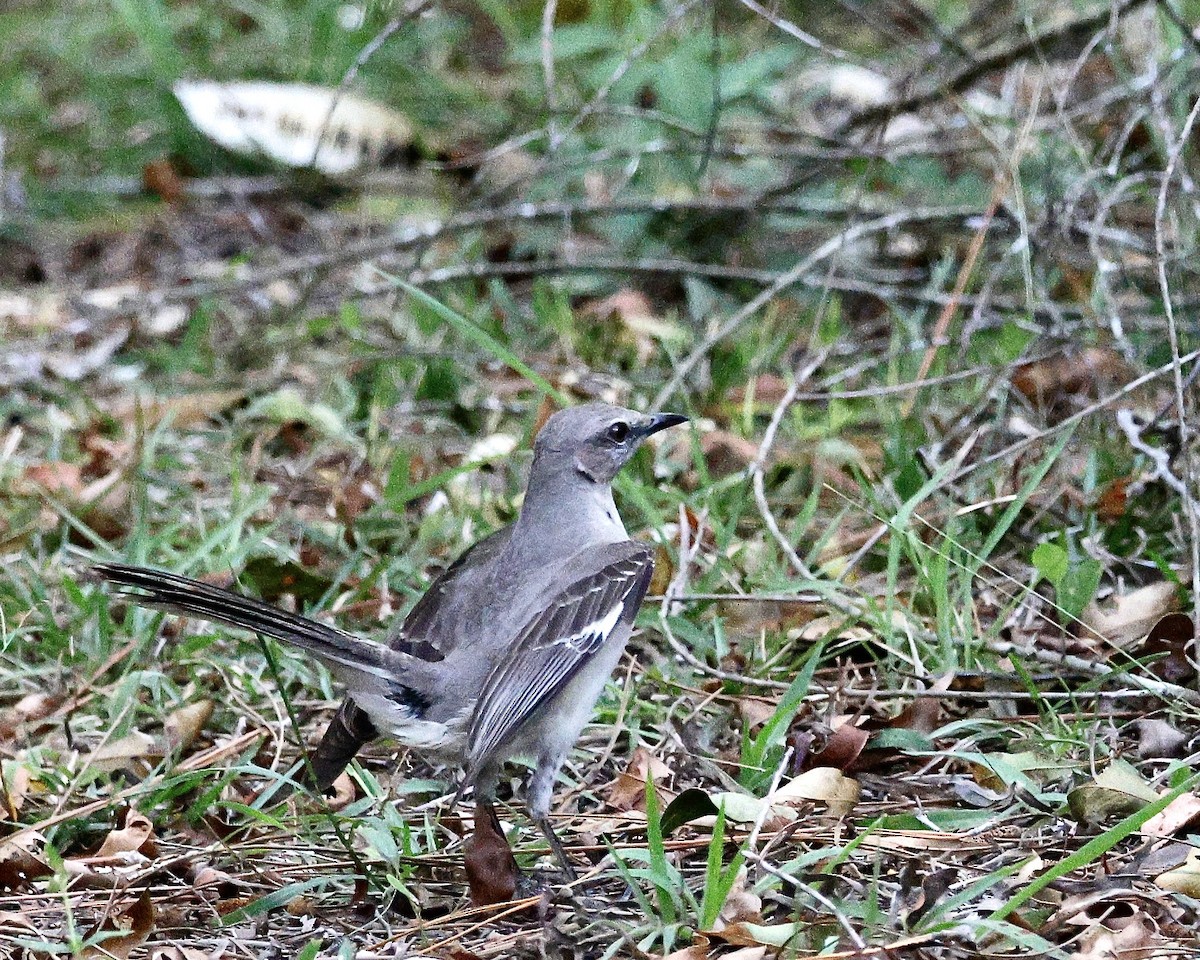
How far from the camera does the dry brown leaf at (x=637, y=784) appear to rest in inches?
167

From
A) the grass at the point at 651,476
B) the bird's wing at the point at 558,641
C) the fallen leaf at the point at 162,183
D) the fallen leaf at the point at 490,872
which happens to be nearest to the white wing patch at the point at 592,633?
the bird's wing at the point at 558,641

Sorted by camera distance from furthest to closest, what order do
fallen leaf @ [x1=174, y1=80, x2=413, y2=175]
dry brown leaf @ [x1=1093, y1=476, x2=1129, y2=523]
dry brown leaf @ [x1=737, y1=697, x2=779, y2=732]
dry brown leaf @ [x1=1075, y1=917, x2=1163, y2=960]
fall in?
fallen leaf @ [x1=174, y1=80, x2=413, y2=175] → dry brown leaf @ [x1=1093, y1=476, x2=1129, y2=523] → dry brown leaf @ [x1=737, y1=697, x2=779, y2=732] → dry brown leaf @ [x1=1075, y1=917, x2=1163, y2=960]

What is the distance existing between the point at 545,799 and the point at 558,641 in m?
0.41

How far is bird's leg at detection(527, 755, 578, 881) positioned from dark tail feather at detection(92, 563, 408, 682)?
21.7 inches

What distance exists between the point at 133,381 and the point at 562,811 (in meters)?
4.15

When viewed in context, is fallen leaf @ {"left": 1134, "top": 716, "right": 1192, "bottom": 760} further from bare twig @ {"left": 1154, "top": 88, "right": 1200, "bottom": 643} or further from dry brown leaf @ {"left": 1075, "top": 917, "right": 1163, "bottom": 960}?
dry brown leaf @ {"left": 1075, "top": 917, "right": 1163, "bottom": 960}

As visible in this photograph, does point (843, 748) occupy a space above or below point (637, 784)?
above

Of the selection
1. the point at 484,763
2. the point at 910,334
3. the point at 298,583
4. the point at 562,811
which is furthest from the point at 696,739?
the point at 910,334

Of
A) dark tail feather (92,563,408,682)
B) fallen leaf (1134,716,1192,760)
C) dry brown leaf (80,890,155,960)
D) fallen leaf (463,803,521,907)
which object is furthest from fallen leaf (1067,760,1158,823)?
dry brown leaf (80,890,155,960)

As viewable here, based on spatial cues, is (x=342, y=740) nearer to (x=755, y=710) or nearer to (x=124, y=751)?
(x=124, y=751)

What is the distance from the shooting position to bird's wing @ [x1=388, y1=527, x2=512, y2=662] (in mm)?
4250

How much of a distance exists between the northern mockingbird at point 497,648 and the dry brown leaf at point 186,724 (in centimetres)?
65

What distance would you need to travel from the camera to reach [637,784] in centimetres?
425

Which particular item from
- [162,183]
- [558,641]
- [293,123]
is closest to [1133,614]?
[558,641]
